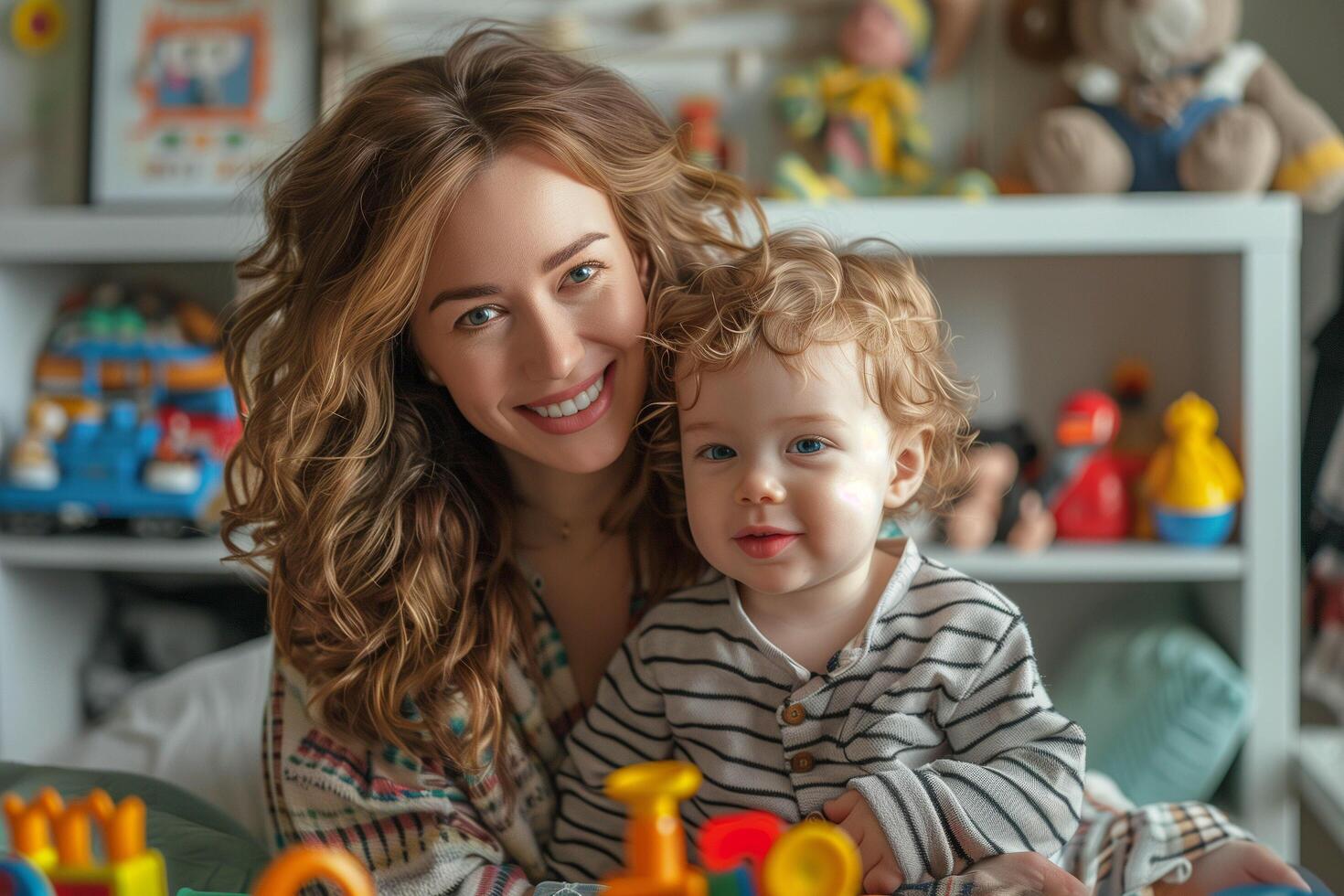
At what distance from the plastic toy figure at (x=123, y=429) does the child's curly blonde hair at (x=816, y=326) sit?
1131mm

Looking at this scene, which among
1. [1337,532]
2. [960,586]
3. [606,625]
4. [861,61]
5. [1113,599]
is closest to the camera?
[960,586]

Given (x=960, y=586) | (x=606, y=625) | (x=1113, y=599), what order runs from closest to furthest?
(x=960, y=586)
(x=606, y=625)
(x=1113, y=599)

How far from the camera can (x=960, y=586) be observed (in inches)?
33.4

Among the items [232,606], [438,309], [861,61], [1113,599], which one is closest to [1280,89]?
[861,61]

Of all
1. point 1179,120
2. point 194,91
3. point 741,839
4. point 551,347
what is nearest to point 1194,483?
point 1179,120

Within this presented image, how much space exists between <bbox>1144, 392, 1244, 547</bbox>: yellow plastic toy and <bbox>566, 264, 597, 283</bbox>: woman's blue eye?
105cm

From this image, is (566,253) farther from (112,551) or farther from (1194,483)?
(112,551)

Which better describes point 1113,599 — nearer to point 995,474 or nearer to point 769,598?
point 995,474

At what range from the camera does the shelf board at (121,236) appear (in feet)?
5.75

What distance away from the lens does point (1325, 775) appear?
5.07ft

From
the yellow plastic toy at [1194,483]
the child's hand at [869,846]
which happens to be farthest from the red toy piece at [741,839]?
the yellow plastic toy at [1194,483]

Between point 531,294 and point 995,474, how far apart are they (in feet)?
3.26

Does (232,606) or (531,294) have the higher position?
(531,294)

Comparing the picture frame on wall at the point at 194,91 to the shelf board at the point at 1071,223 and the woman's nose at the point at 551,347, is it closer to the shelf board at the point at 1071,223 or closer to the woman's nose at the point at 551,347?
the shelf board at the point at 1071,223
